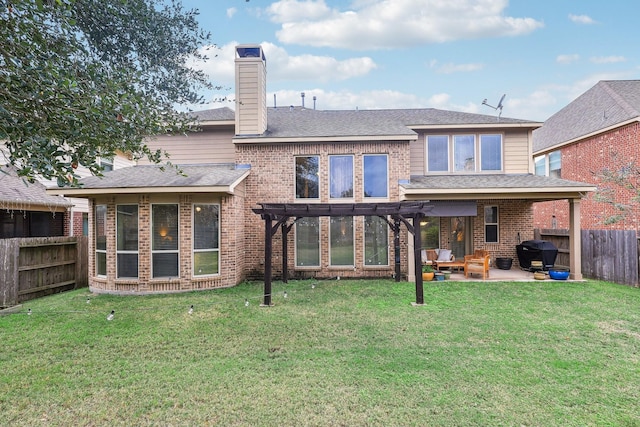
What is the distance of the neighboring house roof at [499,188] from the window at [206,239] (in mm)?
5570

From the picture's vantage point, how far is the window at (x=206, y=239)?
864 centimetres

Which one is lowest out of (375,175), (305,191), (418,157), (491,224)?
(491,224)

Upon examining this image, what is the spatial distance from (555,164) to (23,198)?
71.3 ft

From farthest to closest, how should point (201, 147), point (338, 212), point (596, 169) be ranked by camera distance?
point (596, 169) < point (201, 147) < point (338, 212)

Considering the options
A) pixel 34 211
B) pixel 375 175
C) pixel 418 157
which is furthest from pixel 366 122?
pixel 34 211

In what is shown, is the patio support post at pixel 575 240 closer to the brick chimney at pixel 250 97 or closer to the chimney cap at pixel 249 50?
the brick chimney at pixel 250 97

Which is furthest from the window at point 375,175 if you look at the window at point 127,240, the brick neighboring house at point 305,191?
the window at point 127,240

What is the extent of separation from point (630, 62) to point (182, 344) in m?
23.1

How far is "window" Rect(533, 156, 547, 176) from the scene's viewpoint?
1656 cm

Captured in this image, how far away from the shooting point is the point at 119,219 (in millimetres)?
8477

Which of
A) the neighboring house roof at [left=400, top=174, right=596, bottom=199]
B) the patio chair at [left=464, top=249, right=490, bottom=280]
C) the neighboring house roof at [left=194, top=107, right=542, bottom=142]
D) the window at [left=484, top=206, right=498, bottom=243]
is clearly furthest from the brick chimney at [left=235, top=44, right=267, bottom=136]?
the window at [left=484, top=206, right=498, bottom=243]

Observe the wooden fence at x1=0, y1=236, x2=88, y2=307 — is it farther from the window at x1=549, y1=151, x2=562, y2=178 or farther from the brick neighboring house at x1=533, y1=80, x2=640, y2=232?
the window at x1=549, y1=151, x2=562, y2=178

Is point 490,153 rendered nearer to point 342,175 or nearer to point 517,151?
point 517,151

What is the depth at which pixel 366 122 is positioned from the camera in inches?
454
